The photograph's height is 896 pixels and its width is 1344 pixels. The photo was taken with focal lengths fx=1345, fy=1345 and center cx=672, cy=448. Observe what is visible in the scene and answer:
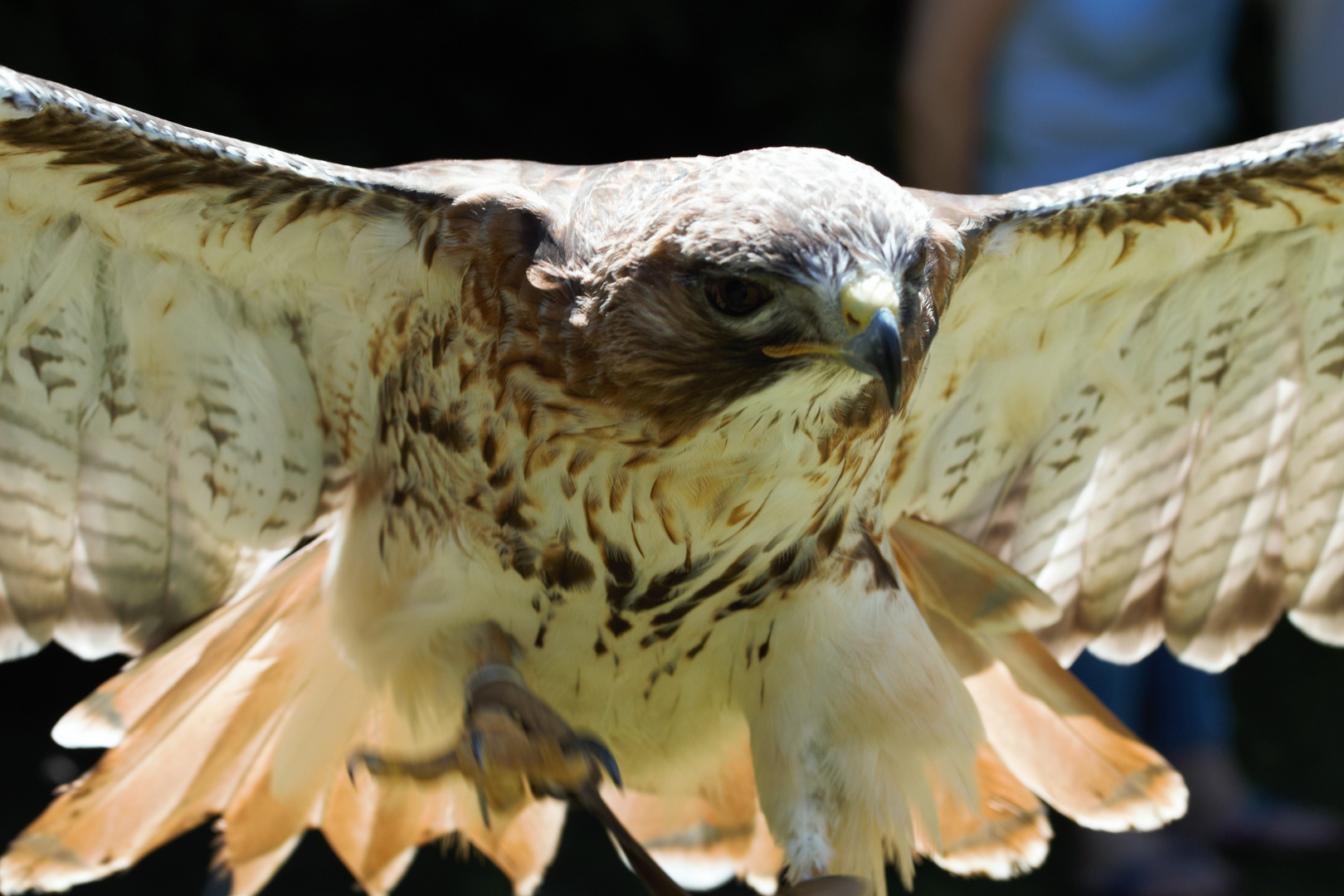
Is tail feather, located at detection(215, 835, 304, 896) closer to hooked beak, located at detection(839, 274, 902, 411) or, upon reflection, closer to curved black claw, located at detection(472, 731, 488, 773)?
curved black claw, located at detection(472, 731, 488, 773)

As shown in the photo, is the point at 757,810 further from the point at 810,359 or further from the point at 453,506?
the point at 810,359

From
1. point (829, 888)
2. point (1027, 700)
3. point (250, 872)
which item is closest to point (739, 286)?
point (829, 888)

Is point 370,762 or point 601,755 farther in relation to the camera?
point 370,762

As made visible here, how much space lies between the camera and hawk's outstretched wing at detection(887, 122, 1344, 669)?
100 inches

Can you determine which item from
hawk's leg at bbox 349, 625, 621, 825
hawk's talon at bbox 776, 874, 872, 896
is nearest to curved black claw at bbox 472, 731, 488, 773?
hawk's leg at bbox 349, 625, 621, 825

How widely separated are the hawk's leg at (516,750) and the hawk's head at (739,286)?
55 cm

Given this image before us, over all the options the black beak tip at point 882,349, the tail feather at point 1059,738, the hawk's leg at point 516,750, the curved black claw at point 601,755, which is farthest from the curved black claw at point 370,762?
the tail feather at point 1059,738

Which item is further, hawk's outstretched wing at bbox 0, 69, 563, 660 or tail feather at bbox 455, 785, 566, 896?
tail feather at bbox 455, 785, 566, 896

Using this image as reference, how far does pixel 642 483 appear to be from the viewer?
215cm

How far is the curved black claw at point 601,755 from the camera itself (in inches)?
87.4

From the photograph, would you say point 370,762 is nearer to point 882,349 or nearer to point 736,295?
point 736,295

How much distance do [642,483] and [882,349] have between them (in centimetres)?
52

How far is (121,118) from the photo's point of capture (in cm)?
204

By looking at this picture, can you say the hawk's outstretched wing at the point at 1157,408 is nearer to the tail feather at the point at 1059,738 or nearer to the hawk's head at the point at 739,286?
the tail feather at the point at 1059,738
